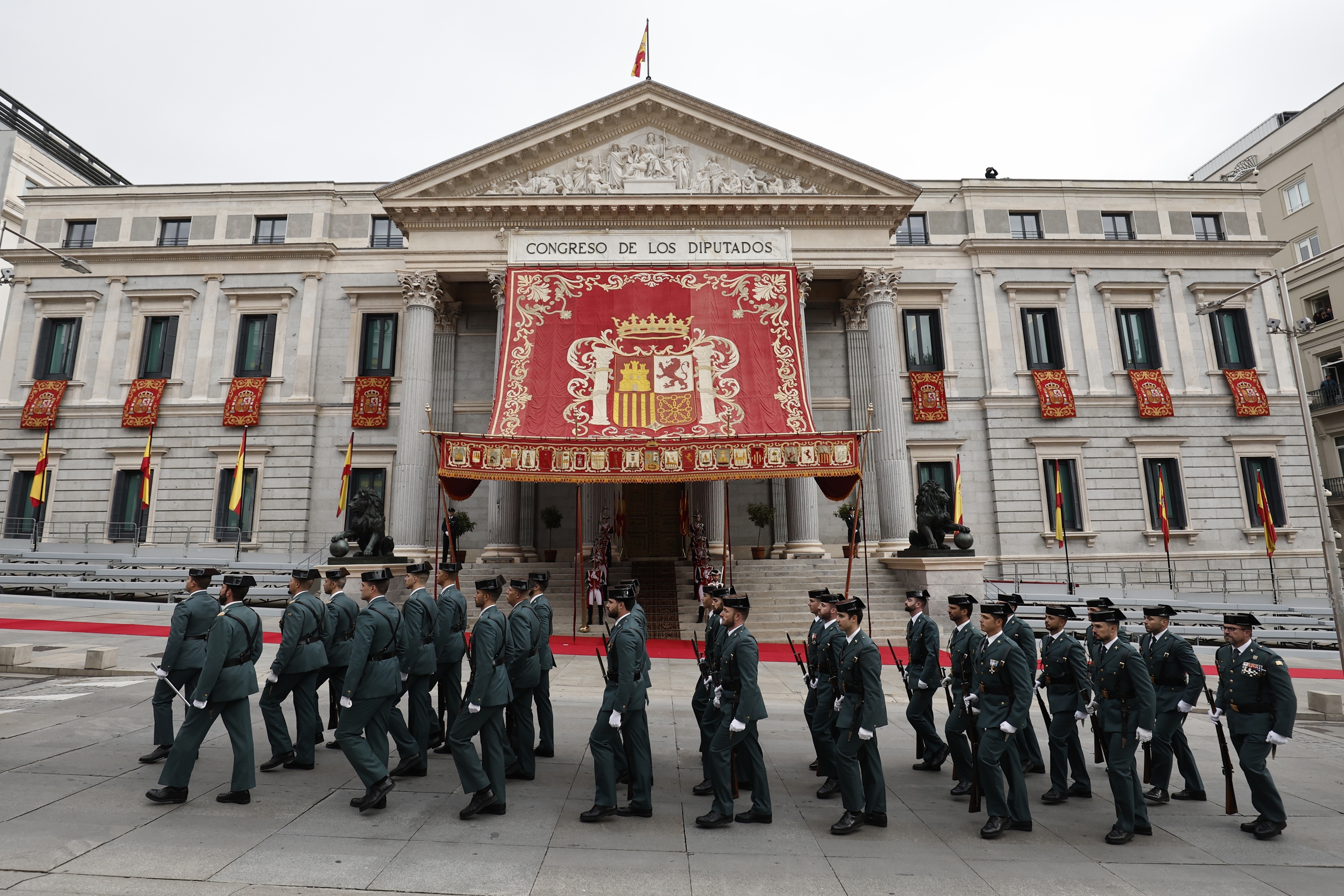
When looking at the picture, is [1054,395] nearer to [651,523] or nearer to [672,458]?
[651,523]

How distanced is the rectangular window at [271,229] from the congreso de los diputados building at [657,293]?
108 millimetres

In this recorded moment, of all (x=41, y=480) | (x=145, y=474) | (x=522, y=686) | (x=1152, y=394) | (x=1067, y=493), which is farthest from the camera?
(x=1152, y=394)

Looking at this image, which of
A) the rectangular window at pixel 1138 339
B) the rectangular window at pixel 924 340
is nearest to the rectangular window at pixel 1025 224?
the rectangular window at pixel 1138 339

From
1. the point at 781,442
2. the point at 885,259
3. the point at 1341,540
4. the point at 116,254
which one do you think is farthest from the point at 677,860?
the point at 1341,540

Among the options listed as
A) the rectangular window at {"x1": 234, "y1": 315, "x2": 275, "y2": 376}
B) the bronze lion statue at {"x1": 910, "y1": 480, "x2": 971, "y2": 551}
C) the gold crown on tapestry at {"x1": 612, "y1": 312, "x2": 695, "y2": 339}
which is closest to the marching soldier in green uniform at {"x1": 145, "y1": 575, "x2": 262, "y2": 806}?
the gold crown on tapestry at {"x1": 612, "y1": 312, "x2": 695, "y2": 339}

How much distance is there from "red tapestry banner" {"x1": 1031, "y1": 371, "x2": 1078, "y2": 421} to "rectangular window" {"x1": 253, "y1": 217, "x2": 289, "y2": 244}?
31.3 m

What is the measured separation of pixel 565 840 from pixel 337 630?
161 inches

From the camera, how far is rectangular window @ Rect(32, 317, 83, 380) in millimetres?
28812

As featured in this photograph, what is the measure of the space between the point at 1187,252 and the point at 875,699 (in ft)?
106

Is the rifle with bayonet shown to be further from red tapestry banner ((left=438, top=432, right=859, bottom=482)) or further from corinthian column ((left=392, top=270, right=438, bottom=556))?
corinthian column ((left=392, top=270, right=438, bottom=556))

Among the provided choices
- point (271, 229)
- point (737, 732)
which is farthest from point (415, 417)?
point (737, 732)

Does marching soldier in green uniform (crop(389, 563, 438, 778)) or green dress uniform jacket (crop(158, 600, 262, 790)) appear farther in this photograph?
marching soldier in green uniform (crop(389, 563, 438, 778))

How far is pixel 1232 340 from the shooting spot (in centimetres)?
3005

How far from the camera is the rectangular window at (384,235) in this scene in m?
30.1
